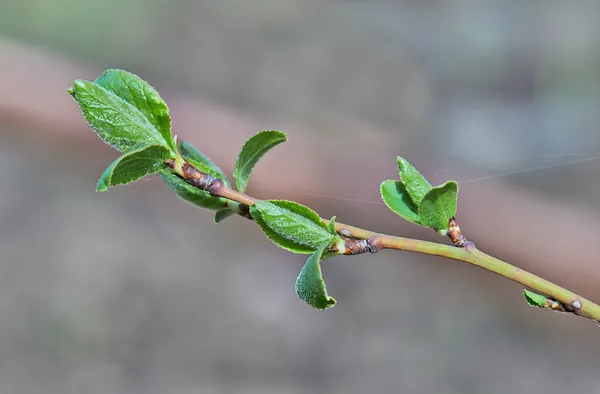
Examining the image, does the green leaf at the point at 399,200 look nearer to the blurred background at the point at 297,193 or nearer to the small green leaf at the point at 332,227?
the small green leaf at the point at 332,227

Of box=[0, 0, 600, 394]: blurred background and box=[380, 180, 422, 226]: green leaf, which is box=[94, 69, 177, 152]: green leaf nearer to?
box=[380, 180, 422, 226]: green leaf

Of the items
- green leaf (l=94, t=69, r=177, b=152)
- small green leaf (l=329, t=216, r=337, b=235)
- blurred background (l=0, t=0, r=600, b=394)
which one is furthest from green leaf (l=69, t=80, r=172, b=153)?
blurred background (l=0, t=0, r=600, b=394)

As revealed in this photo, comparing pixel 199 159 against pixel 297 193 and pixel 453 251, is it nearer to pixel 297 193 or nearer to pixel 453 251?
pixel 453 251

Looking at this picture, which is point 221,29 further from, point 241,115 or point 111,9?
point 241,115

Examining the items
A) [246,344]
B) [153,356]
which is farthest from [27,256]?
[246,344]

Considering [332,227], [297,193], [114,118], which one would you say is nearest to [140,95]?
[114,118]

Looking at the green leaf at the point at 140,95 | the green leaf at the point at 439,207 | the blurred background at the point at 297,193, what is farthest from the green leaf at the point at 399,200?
the blurred background at the point at 297,193
